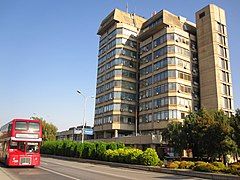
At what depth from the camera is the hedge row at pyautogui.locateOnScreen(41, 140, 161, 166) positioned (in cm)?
2763

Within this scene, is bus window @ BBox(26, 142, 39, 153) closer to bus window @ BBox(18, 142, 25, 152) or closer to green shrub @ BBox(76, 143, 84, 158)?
bus window @ BBox(18, 142, 25, 152)

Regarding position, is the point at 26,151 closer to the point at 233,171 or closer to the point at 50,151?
the point at 233,171

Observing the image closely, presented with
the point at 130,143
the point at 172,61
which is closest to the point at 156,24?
the point at 172,61

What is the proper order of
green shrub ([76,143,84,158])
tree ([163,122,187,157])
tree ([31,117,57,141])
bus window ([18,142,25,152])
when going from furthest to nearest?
tree ([31,117,57,141]) → green shrub ([76,143,84,158]) → tree ([163,122,187,157]) → bus window ([18,142,25,152])

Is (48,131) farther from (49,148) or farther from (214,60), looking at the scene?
(214,60)

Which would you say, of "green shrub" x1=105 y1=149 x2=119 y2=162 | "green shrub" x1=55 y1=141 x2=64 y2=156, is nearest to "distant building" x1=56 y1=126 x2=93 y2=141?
"green shrub" x1=55 y1=141 x2=64 y2=156

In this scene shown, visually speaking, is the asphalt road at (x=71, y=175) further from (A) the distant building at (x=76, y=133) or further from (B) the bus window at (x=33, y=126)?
(A) the distant building at (x=76, y=133)

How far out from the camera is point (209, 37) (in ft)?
211

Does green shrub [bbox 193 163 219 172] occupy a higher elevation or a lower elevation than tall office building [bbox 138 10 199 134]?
lower

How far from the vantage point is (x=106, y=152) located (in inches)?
1363

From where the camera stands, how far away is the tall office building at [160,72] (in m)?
61.4

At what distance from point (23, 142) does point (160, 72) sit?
149ft

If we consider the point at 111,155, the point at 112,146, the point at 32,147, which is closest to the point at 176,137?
the point at 112,146

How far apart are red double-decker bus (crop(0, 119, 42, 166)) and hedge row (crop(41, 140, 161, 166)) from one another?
10.1 m
